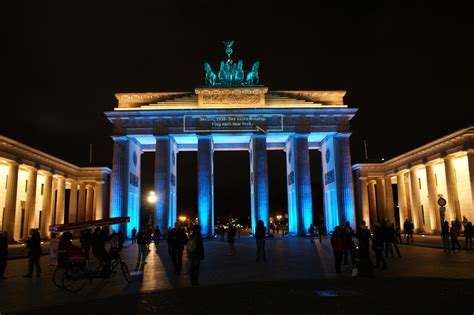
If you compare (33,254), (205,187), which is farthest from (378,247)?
(205,187)

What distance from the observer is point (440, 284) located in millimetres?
11438

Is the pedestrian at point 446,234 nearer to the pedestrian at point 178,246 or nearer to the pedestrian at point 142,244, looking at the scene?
the pedestrian at point 178,246

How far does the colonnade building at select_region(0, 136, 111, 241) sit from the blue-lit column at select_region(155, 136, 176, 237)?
994 centimetres

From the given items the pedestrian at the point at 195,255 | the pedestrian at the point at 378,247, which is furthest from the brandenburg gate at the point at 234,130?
the pedestrian at the point at 195,255

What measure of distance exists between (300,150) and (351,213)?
30.3 ft

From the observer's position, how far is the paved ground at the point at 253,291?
29.5ft

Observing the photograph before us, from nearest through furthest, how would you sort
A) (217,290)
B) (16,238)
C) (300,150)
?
(217,290), (16,238), (300,150)

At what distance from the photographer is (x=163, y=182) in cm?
4691

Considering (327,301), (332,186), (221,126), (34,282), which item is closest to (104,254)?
(34,282)

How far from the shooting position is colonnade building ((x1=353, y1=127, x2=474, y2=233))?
124 ft

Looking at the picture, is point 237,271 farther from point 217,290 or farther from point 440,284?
point 440,284

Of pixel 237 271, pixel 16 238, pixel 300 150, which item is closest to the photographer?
pixel 237 271

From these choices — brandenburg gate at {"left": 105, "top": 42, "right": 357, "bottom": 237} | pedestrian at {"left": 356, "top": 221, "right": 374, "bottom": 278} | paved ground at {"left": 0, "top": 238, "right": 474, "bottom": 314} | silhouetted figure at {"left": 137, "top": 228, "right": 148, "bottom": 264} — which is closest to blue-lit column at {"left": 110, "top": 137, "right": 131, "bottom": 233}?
brandenburg gate at {"left": 105, "top": 42, "right": 357, "bottom": 237}

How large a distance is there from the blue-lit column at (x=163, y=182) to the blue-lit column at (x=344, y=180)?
1978 cm
